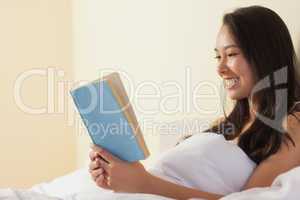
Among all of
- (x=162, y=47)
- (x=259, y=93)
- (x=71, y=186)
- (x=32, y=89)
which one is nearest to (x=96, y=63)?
(x=32, y=89)

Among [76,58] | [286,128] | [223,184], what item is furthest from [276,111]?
[76,58]

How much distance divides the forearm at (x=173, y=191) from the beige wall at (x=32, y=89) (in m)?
1.28

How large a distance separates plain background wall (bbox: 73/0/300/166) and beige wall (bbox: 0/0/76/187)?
143 millimetres

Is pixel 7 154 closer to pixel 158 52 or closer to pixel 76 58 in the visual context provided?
pixel 76 58

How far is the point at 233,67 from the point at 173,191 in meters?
0.36

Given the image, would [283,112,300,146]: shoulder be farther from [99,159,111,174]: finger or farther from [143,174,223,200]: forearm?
[99,159,111,174]: finger

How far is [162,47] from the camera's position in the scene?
1.72 metres

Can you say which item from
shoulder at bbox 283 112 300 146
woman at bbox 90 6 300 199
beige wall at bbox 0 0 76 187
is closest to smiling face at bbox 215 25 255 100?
woman at bbox 90 6 300 199

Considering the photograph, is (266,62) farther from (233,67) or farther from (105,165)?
(105,165)

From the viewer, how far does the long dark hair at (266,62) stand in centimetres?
122

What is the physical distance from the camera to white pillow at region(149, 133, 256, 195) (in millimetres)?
1206

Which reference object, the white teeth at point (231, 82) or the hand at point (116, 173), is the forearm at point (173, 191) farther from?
the white teeth at point (231, 82)

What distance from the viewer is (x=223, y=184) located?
3.95 ft

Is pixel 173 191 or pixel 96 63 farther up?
pixel 96 63
